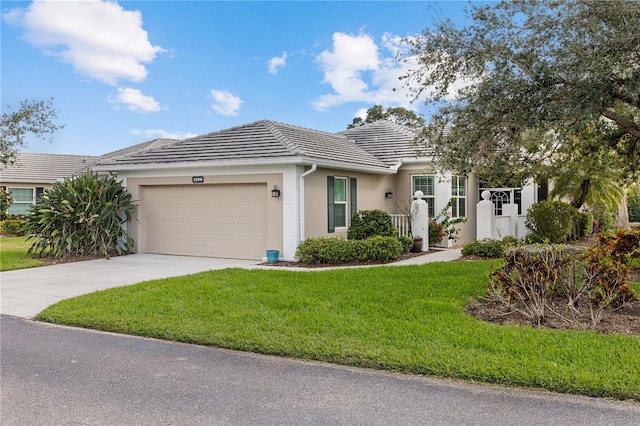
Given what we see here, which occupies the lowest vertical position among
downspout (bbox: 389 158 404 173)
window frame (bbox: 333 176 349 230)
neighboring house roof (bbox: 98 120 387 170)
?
window frame (bbox: 333 176 349 230)

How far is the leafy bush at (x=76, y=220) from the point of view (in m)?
14.4

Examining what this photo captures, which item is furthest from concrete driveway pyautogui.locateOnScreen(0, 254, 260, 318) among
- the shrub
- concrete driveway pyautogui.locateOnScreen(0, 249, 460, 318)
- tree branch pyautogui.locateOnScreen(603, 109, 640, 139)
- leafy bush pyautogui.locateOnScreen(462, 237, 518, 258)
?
tree branch pyautogui.locateOnScreen(603, 109, 640, 139)

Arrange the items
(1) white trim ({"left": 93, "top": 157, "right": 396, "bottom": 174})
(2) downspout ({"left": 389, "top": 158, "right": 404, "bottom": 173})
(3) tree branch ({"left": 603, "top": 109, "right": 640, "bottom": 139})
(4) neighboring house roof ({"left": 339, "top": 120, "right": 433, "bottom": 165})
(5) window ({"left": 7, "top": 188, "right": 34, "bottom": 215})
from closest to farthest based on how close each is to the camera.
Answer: (3) tree branch ({"left": 603, "top": 109, "right": 640, "bottom": 139}) < (1) white trim ({"left": 93, "top": 157, "right": 396, "bottom": 174}) < (2) downspout ({"left": 389, "top": 158, "right": 404, "bottom": 173}) < (4) neighboring house roof ({"left": 339, "top": 120, "right": 433, "bottom": 165}) < (5) window ({"left": 7, "top": 188, "right": 34, "bottom": 215})

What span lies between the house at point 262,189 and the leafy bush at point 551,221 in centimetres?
214

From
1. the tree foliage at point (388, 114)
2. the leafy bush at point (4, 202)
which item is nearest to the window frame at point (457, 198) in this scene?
the leafy bush at point (4, 202)

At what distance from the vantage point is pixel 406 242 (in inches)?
559

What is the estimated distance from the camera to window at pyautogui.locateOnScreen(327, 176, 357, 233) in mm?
14291

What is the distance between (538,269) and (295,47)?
13.3 metres

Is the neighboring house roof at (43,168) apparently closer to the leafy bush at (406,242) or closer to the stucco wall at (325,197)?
the stucco wall at (325,197)

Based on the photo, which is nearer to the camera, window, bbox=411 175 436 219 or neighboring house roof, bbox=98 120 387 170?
neighboring house roof, bbox=98 120 387 170

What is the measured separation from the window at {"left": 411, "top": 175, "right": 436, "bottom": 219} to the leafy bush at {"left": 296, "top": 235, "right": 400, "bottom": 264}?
15.1ft

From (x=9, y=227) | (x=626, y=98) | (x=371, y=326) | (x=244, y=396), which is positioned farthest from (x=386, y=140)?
(x=9, y=227)

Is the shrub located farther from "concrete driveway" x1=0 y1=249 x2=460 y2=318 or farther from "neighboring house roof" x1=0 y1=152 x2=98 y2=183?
"neighboring house roof" x1=0 y1=152 x2=98 y2=183

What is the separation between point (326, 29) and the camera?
15.1 m
